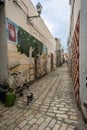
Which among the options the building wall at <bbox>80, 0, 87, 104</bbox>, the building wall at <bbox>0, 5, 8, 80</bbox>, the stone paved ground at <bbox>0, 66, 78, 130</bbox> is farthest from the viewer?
the building wall at <bbox>0, 5, 8, 80</bbox>

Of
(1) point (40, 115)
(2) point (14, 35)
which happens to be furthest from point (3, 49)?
(1) point (40, 115)

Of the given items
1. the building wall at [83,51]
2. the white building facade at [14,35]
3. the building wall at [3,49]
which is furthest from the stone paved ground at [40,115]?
the white building facade at [14,35]

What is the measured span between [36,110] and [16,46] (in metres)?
3.04

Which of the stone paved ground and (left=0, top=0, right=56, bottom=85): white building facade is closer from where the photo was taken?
the stone paved ground

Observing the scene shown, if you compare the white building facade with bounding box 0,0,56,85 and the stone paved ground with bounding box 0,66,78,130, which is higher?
→ the white building facade with bounding box 0,0,56,85

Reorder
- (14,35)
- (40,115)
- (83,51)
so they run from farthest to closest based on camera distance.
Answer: (14,35) → (83,51) → (40,115)

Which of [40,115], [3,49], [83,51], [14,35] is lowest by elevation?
[40,115]

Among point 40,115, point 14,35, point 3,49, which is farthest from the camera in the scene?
point 14,35

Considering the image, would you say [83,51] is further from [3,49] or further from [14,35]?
[14,35]

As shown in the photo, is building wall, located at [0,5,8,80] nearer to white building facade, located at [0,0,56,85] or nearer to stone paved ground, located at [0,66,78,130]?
white building facade, located at [0,0,56,85]

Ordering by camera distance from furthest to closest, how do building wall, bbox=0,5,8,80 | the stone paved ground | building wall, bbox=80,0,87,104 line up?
building wall, bbox=0,5,8,80 < building wall, bbox=80,0,87,104 < the stone paved ground

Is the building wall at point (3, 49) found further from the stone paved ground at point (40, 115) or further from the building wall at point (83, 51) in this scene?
the building wall at point (83, 51)

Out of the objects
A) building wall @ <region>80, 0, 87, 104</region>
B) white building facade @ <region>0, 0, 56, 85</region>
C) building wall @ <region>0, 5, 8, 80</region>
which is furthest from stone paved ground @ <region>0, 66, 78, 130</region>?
white building facade @ <region>0, 0, 56, 85</region>

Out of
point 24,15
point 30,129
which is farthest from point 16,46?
point 30,129
